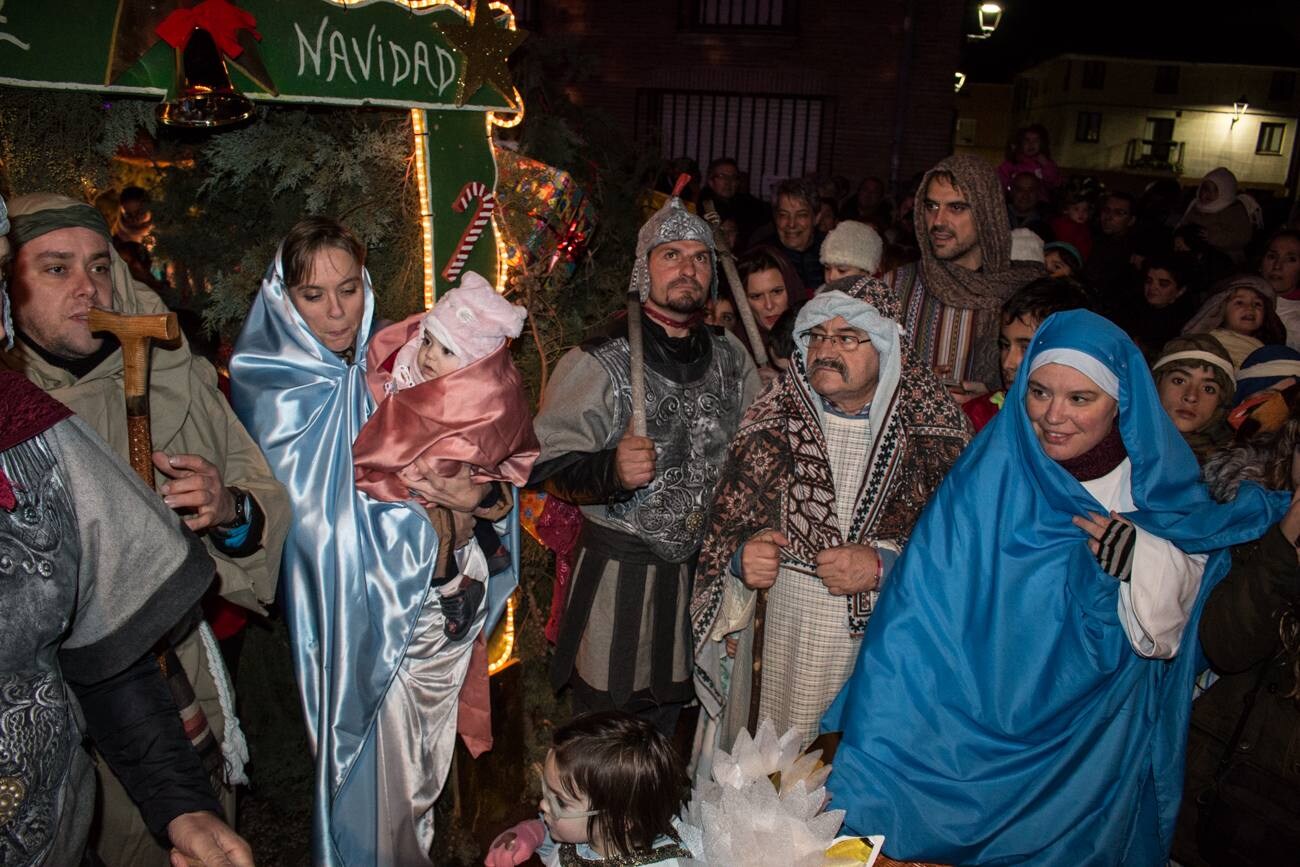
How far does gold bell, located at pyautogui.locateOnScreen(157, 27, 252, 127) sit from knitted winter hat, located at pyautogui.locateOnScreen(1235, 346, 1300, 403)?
13.1ft

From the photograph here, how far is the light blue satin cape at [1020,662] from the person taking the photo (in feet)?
8.63

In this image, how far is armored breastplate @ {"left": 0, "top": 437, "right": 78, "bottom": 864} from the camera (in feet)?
4.91

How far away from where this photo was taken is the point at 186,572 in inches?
71.8

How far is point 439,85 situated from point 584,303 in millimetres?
1191

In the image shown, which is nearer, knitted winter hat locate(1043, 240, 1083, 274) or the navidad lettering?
the navidad lettering

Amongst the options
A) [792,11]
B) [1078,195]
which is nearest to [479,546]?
[1078,195]

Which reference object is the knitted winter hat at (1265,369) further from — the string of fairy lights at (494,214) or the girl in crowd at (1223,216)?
the girl in crowd at (1223,216)

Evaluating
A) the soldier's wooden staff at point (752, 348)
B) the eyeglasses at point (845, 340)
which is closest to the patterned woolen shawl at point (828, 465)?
the eyeglasses at point (845, 340)

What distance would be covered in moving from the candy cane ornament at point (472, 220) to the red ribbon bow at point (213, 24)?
3.04 feet

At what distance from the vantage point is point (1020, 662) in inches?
106

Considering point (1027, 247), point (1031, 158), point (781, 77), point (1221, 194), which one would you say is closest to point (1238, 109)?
point (781, 77)

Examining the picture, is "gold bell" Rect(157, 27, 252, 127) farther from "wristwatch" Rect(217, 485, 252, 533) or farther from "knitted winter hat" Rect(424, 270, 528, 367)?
"wristwatch" Rect(217, 485, 252, 533)

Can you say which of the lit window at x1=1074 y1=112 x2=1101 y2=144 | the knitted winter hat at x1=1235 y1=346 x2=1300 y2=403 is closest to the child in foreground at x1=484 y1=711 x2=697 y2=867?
the knitted winter hat at x1=1235 y1=346 x2=1300 y2=403

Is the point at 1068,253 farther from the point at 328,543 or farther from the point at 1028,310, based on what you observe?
the point at 328,543
